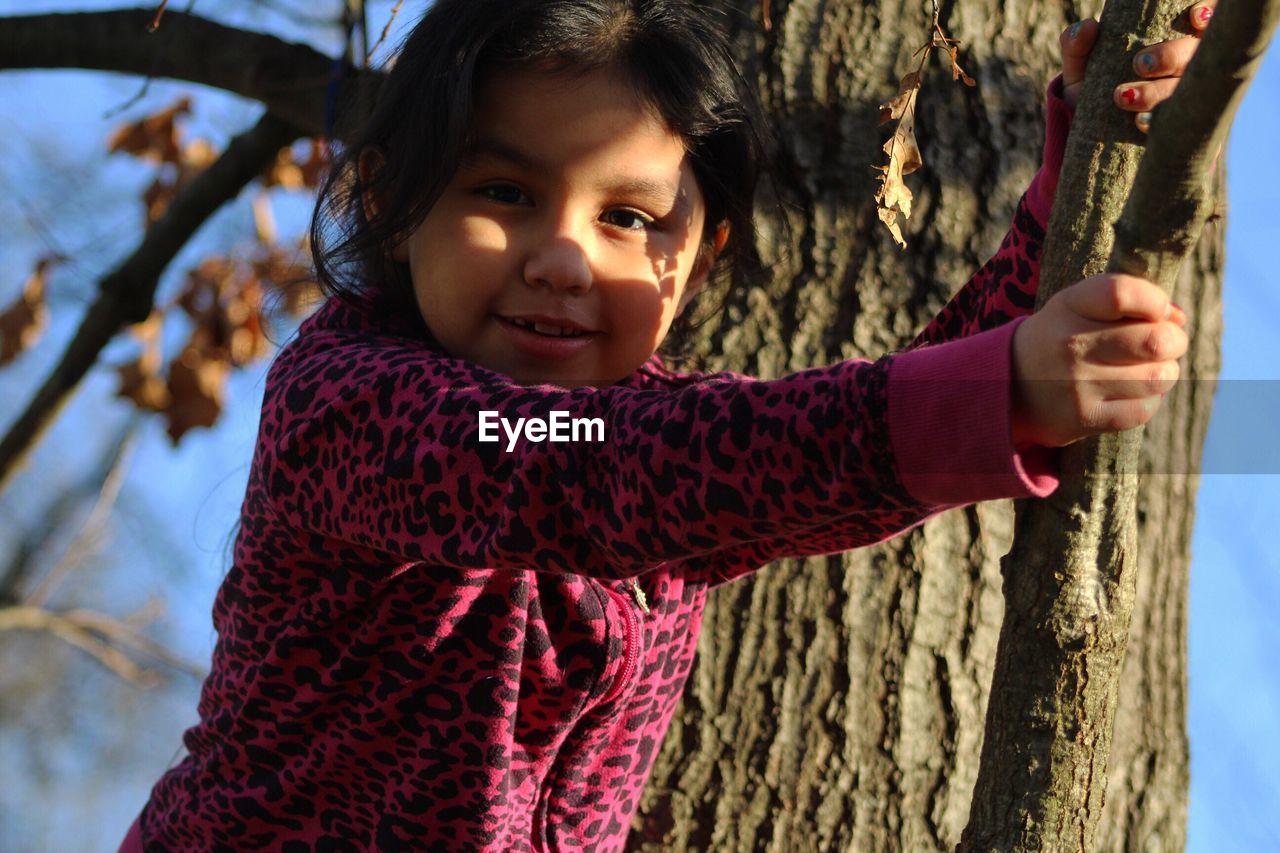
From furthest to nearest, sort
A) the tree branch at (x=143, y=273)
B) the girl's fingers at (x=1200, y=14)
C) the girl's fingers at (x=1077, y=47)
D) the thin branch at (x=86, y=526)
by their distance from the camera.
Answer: the thin branch at (x=86, y=526) → the tree branch at (x=143, y=273) → the girl's fingers at (x=1077, y=47) → the girl's fingers at (x=1200, y=14)

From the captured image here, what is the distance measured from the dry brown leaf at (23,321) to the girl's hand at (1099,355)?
4098 mm

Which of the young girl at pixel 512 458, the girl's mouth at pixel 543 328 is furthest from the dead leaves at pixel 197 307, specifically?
the girl's mouth at pixel 543 328

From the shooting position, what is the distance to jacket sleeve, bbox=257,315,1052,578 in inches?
43.6

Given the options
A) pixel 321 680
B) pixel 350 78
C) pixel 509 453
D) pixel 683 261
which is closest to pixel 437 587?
pixel 321 680

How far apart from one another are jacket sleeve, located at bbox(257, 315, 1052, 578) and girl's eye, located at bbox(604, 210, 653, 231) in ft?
1.07

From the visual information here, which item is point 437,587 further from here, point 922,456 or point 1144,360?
point 1144,360

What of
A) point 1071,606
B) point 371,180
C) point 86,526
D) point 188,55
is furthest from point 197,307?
point 1071,606

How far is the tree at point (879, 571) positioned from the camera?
2010mm

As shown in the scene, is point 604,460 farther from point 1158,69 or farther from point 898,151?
point 1158,69

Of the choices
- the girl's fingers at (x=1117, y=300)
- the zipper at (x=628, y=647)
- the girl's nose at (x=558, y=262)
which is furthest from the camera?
the zipper at (x=628, y=647)

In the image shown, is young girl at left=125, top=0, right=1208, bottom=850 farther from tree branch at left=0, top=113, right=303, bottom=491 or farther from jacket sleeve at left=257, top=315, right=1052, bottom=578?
tree branch at left=0, top=113, right=303, bottom=491

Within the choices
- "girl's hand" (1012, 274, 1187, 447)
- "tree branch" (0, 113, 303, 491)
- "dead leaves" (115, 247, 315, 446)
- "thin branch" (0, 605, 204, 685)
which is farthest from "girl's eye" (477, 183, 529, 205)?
"dead leaves" (115, 247, 315, 446)

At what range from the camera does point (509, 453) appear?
128 cm

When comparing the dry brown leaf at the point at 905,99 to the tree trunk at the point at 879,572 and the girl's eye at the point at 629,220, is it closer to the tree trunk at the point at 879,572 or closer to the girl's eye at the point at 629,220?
the girl's eye at the point at 629,220
